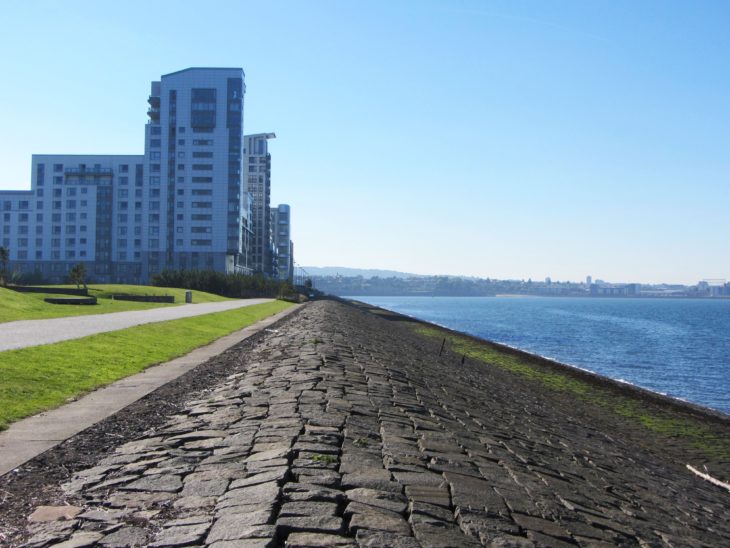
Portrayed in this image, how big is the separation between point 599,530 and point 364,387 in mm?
6726

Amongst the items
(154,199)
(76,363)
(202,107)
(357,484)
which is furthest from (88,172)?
(357,484)

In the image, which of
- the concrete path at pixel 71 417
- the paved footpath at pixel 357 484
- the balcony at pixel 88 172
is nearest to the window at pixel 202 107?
the balcony at pixel 88 172

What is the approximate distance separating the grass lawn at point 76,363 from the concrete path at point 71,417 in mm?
291

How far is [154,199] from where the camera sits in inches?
A: 5758

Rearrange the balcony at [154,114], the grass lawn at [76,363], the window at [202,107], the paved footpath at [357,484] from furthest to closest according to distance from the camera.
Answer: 1. the balcony at [154,114]
2. the window at [202,107]
3. the grass lawn at [76,363]
4. the paved footpath at [357,484]

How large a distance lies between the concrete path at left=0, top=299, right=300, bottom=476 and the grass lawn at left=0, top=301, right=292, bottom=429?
0.96 ft

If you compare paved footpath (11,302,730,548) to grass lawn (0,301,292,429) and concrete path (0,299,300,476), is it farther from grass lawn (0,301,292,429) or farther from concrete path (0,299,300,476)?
grass lawn (0,301,292,429)

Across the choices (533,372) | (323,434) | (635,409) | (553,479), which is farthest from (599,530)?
(533,372)

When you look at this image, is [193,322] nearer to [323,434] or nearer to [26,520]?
[323,434]

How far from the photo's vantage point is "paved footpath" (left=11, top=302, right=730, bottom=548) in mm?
5426

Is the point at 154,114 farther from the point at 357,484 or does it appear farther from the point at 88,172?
the point at 357,484

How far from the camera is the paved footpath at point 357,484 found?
5.43 m

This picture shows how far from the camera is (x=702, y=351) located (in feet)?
178

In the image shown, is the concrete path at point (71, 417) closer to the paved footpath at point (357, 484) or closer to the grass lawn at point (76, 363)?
the grass lawn at point (76, 363)
